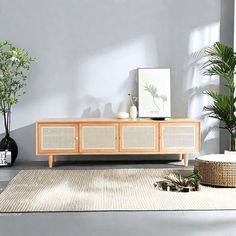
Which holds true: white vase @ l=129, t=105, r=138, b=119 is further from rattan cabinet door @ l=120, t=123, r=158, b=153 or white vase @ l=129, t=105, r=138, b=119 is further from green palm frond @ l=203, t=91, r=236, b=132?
green palm frond @ l=203, t=91, r=236, b=132

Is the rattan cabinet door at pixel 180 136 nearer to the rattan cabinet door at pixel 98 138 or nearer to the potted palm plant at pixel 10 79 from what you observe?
the rattan cabinet door at pixel 98 138

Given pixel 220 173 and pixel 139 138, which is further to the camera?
pixel 139 138

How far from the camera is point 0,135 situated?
22.4 ft

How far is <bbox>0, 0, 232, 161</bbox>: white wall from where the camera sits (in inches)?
268

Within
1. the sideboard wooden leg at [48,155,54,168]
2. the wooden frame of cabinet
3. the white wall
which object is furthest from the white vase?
the sideboard wooden leg at [48,155,54,168]

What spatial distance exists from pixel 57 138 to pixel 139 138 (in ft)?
3.39

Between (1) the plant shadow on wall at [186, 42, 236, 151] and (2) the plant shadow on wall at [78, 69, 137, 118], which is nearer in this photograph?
(1) the plant shadow on wall at [186, 42, 236, 151]

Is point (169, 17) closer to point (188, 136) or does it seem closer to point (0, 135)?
point (188, 136)

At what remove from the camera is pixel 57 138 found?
6371 millimetres

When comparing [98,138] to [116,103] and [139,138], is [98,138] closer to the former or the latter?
[139,138]

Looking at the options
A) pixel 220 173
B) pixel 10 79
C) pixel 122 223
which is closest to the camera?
pixel 122 223

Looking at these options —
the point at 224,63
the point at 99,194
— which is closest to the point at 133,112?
the point at 224,63

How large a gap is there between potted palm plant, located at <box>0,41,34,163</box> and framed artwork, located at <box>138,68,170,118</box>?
1.52 metres

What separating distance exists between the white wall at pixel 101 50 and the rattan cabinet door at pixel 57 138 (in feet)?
1.71
